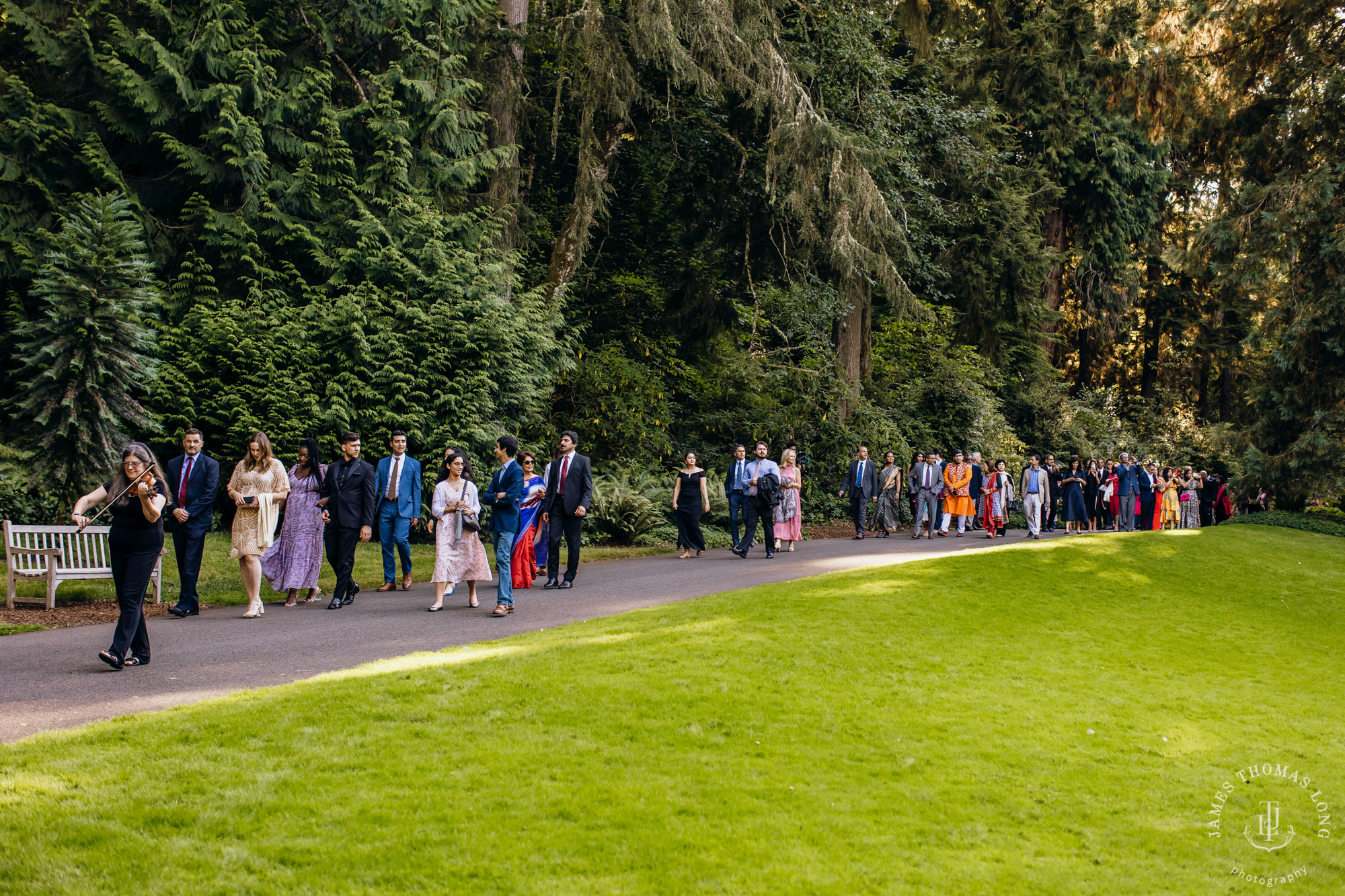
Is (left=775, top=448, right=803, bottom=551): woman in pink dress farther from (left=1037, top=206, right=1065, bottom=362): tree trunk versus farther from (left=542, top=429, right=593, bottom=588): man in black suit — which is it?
(left=1037, top=206, right=1065, bottom=362): tree trunk

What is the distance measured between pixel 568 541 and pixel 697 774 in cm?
794

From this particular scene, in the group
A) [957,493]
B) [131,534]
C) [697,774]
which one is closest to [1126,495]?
[957,493]

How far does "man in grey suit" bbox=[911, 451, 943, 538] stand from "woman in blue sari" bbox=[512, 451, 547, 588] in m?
12.1

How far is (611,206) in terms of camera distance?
2673 centimetres

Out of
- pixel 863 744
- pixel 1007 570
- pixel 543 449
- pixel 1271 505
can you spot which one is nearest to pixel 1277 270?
pixel 1271 505

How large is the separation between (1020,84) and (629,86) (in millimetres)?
19694

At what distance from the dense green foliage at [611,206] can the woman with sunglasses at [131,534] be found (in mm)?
7673

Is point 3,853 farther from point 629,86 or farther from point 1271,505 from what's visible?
point 1271,505

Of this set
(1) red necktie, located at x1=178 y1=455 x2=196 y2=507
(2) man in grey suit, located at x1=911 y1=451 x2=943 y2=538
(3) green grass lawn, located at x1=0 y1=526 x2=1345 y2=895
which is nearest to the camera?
(3) green grass lawn, located at x1=0 y1=526 x2=1345 y2=895

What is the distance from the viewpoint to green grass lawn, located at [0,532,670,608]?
41.9ft

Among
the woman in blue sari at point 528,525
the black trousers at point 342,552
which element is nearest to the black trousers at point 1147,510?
the woman in blue sari at point 528,525

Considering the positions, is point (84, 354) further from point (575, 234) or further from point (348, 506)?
point (575, 234)

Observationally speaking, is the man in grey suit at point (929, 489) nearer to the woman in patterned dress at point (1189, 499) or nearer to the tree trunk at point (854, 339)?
the tree trunk at point (854, 339)

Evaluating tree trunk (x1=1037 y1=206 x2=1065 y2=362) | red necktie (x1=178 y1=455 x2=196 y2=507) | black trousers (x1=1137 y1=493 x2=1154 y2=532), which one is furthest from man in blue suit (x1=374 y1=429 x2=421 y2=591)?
tree trunk (x1=1037 y1=206 x2=1065 y2=362)
